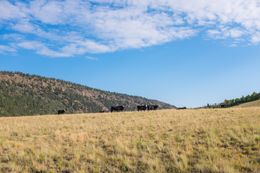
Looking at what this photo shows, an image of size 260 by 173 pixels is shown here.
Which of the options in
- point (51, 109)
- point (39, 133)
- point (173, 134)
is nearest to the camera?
point (173, 134)

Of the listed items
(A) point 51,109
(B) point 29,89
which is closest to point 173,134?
(A) point 51,109

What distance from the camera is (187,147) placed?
2280 cm

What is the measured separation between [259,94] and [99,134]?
12171cm

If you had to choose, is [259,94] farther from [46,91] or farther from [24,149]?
[24,149]

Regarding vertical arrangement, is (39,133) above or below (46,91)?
below

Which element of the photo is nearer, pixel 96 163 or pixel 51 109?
pixel 96 163

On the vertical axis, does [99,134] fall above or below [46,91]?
below

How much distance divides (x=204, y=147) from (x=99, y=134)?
368 inches

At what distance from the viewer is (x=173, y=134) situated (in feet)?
88.7

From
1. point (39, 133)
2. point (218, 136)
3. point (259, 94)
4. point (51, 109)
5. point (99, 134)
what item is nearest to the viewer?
point (218, 136)

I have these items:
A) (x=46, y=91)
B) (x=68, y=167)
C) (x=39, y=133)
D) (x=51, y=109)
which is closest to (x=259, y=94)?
(x=51, y=109)

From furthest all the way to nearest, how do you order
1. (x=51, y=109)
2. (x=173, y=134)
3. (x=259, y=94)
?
(x=51, y=109), (x=259, y=94), (x=173, y=134)

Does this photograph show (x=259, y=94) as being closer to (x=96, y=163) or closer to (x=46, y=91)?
(x=46, y=91)

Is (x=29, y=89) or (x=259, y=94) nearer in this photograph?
(x=259, y=94)
